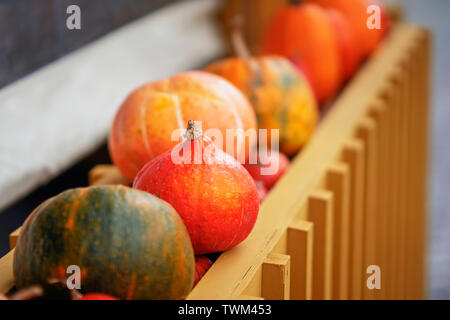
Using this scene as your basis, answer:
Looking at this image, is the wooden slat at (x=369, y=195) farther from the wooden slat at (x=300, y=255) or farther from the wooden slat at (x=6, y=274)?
the wooden slat at (x=6, y=274)

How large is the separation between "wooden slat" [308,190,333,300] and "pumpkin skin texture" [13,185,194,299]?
1.44 feet

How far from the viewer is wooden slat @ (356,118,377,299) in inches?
57.8

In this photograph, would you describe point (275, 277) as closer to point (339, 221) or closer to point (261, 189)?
point (261, 189)

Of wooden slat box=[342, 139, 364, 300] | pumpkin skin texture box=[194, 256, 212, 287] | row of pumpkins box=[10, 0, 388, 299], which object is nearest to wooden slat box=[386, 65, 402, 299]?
wooden slat box=[342, 139, 364, 300]

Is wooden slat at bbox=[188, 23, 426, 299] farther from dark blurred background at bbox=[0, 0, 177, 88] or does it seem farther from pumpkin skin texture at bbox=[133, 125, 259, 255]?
dark blurred background at bbox=[0, 0, 177, 88]

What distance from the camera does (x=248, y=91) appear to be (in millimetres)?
1227

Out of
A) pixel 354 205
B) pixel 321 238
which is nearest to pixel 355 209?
pixel 354 205

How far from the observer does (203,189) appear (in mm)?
768

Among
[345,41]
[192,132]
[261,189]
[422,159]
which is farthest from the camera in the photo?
[422,159]

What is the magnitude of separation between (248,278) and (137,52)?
111 cm

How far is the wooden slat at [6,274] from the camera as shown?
736mm

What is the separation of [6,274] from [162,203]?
0.71ft

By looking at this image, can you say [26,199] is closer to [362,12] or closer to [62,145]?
[62,145]
